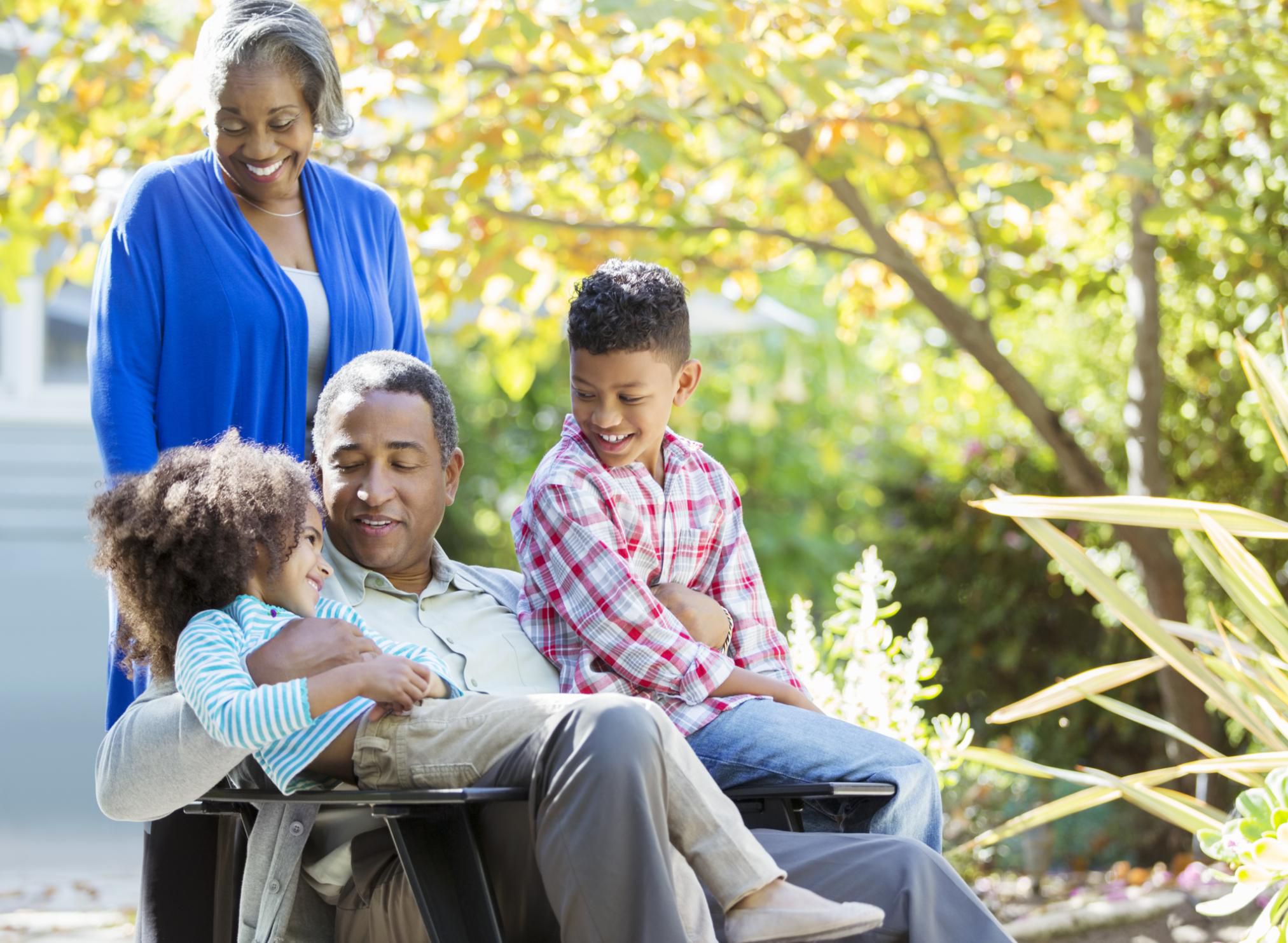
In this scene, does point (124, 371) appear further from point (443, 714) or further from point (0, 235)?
point (0, 235)

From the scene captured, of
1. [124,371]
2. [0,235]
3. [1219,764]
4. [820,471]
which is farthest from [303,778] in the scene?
[820,471]

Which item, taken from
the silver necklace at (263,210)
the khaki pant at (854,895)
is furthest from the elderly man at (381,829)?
the silver necklace at (263,210)

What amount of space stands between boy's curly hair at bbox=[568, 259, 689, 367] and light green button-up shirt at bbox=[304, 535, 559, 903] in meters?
0.43

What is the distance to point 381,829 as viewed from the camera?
1.81 m

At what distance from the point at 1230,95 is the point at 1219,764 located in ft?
8.53

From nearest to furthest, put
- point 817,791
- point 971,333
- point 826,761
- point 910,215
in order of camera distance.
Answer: point 817,791, point 826,761, point 971,333, point 910,215

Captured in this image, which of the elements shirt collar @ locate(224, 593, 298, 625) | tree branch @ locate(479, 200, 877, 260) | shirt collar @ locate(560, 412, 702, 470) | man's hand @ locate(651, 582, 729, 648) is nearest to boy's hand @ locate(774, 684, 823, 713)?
man's hand @ locate(651, 582, 729, 648)

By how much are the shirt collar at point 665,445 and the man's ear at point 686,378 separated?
0.07 meters

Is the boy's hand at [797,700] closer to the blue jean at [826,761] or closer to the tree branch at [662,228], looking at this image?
the blue jean at [826,761]

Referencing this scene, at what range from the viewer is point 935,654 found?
19.9 feet

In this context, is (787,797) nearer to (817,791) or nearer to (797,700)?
(817,791)

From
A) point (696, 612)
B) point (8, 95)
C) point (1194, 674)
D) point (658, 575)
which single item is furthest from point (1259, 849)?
point (8, 95)

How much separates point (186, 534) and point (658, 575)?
81 cm

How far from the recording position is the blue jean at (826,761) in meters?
2.13
